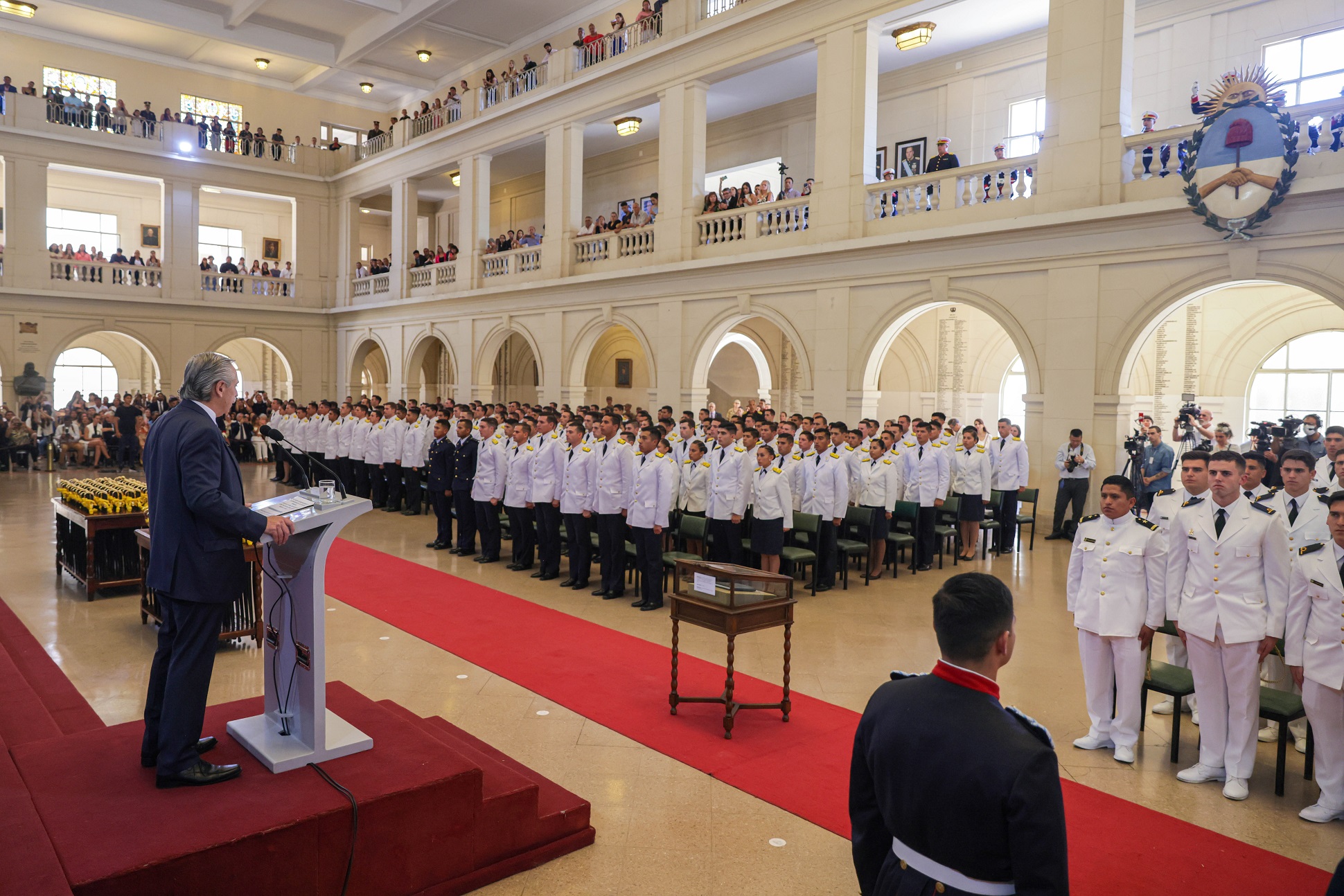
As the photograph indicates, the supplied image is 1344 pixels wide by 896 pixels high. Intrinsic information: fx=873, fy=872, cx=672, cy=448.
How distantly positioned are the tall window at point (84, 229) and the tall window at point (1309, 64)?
1182 inches

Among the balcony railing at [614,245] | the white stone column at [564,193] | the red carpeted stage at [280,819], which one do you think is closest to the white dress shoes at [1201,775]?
the red carpeted stage at [280,819]

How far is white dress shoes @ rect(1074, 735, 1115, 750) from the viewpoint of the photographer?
546cm

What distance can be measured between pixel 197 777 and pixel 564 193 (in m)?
18.0

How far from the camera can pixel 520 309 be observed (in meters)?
21.3

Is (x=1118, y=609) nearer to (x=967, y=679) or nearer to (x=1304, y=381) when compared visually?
(x=967, y=679)

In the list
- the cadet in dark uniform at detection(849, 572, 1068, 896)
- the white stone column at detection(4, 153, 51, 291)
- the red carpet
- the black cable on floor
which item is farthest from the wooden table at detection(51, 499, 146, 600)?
the white stone column at detection(4, 153, 51, 291)

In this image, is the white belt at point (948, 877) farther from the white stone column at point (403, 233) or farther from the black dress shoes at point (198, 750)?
the white stone column at point (403, 233)

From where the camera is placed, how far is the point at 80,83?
25328 millimetres

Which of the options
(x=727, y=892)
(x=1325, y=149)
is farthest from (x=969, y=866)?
(x=1325, y=149)

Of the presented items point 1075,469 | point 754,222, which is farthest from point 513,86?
point 1075,469

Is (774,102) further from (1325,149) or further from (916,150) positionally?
(1325,149)

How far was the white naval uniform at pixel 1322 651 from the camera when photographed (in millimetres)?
4406

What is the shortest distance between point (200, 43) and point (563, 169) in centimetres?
1363

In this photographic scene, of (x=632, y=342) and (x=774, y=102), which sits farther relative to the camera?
(x=632, y=342)
